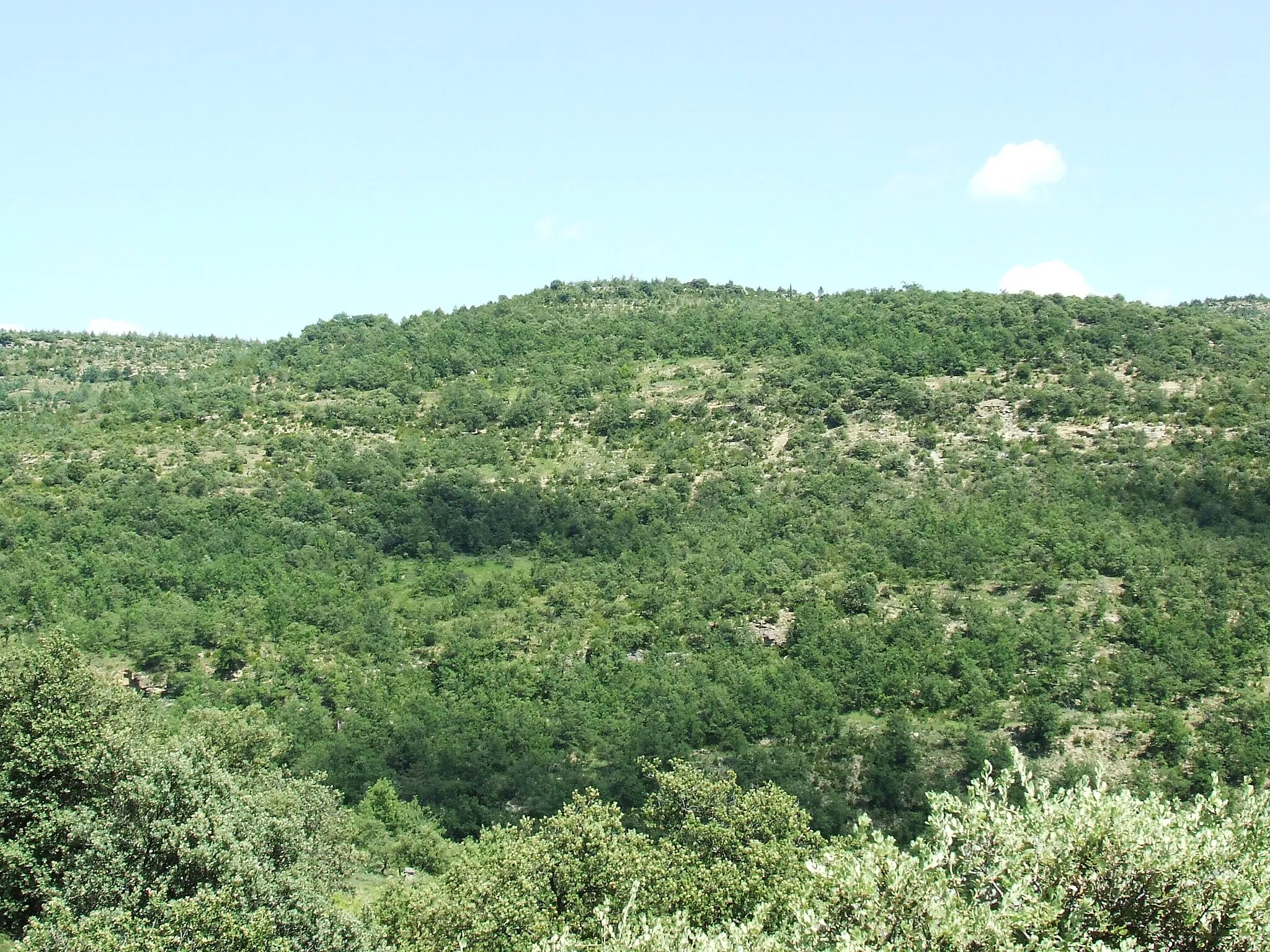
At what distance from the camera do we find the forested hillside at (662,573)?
2393 inches

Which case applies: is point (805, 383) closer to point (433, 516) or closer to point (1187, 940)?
point (433, 516)

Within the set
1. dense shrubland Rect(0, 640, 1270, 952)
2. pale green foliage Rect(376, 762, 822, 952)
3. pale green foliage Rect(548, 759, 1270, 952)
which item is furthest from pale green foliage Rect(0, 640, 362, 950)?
pale green foliage Rect(548, 759, 1270, 952)

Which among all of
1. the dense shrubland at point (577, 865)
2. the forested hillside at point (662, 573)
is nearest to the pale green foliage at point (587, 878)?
the dense shrubland at point (577, 865)

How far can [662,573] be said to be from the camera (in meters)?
94.8

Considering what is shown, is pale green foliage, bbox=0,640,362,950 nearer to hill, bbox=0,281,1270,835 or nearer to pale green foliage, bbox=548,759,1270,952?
pale green foliage, bbox=548,759,1270,952

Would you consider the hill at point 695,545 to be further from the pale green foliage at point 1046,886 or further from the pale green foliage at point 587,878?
the pale green foliage at point 1046,886

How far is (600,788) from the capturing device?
66.5 metres

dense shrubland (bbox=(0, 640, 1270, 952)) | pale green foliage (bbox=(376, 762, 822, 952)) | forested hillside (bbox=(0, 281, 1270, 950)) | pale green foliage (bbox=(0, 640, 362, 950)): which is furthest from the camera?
forested hillside (bbox=(0, 281, 1270, 950))

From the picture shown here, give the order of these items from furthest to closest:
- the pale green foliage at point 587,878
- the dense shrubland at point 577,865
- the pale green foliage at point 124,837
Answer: the pale green foliage at point 587,878
the pale green foliage at point 124,837
the dense shrubland at point 577,865

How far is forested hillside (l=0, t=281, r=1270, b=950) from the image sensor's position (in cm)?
6078

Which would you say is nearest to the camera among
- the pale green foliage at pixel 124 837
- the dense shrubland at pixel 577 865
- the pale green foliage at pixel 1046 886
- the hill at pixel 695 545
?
the pale green foliage at pixel 1046 886

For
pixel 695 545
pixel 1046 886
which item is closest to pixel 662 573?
pixel 695 545

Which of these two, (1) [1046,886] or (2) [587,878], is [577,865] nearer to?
(2) [587,878]

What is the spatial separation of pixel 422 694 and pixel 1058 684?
4480cm
